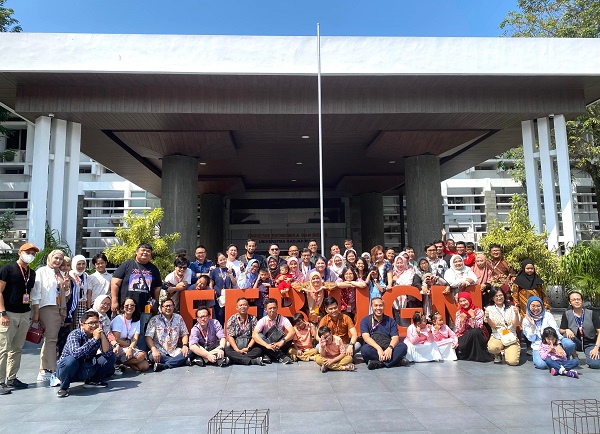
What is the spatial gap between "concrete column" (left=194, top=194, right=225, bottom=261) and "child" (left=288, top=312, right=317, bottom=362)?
1750 centimetres

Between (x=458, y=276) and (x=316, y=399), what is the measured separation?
388 cm

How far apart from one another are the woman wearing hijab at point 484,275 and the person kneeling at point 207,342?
453 centimetres

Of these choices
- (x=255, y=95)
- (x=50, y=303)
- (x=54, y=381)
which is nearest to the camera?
(x=54, y=381)

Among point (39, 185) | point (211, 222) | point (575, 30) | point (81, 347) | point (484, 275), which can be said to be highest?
point (575, 30)

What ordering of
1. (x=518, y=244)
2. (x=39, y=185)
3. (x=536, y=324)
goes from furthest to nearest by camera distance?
1. (x=39, y=185)
2. (x=518, y=244)
3. (x=536, y=324)

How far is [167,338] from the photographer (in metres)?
7.02

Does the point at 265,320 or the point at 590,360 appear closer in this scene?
the point at 590,360

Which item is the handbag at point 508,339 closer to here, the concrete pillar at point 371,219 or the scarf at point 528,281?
the scarf at point 528,281

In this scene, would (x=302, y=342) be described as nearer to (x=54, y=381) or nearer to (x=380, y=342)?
(x=380, y=342)

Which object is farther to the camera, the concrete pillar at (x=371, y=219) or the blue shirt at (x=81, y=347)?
the concrete pillar at (x=371, y=219)

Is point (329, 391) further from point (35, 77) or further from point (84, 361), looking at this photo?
point (35, 77)

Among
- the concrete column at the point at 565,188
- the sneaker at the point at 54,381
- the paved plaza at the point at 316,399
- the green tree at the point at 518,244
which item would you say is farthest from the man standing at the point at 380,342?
the concrete column at the point at 565,188

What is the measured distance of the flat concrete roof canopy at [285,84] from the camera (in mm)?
10961

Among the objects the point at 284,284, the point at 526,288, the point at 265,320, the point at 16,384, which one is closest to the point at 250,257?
the point at 284,284
